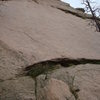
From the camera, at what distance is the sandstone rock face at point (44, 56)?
614cm

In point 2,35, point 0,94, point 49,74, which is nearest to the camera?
point 0,94

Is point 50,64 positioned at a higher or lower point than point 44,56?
lower

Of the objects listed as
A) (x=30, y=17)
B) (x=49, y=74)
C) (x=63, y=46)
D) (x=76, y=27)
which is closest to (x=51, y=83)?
(x=49, y=74)

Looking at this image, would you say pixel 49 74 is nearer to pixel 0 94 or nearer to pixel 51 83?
pixel 51 83

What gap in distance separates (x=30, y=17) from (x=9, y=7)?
1.07 meters

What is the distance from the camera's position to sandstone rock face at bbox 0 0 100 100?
6.14 meters

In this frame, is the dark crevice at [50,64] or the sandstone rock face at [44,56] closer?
the sandstone rock face at [44,56]

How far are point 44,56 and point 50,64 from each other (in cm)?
30

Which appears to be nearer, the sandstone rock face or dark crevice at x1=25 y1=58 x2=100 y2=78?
the sandstone rock face

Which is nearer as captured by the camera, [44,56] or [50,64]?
[50,64]

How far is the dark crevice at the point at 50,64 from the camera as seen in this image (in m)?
6.77

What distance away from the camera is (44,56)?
7.34 metres

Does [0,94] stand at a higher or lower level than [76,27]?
lower

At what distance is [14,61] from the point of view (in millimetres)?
6969
